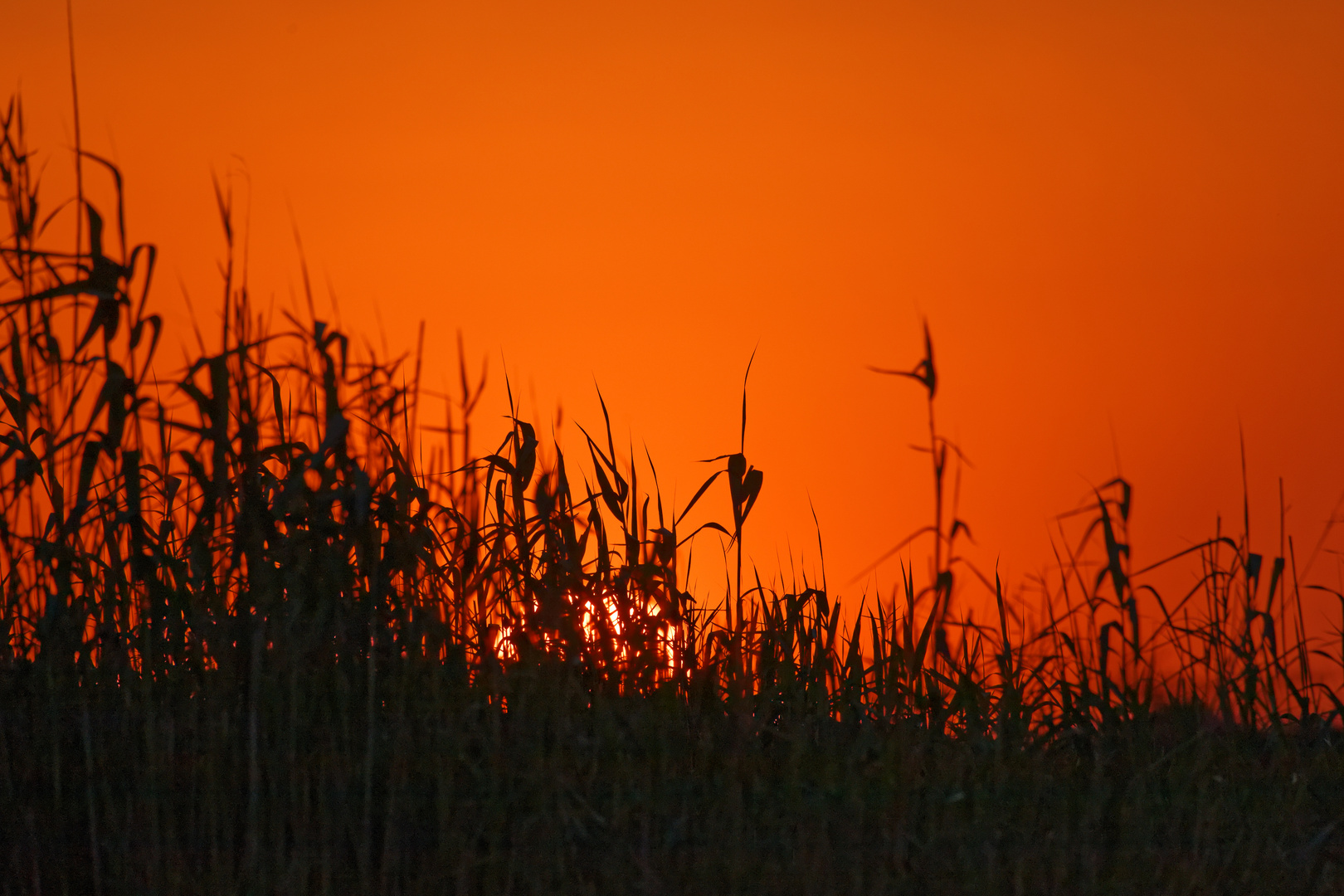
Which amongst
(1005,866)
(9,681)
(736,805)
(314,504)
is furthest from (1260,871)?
(9,681)

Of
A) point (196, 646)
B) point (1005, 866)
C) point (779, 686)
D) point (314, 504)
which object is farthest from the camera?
point (779, 686)

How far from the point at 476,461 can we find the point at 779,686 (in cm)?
82

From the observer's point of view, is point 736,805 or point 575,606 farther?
point 575,606

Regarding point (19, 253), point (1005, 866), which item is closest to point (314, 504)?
point (19, 253)

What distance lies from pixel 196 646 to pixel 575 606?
29.0 inches

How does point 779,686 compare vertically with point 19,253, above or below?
below

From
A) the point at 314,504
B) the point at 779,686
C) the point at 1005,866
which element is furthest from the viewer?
the point at 779,686

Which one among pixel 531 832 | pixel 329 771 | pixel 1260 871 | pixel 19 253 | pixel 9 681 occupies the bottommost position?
pixel 1260 871

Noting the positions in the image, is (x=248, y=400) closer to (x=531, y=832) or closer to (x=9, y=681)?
(x=9, y=681)

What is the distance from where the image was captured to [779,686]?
2520 millimetres

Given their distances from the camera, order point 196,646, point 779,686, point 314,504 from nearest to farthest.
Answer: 1. point 196,646
2. point 314,504
3. point 779,686

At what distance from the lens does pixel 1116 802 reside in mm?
2209

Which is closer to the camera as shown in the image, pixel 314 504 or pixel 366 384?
pixel 314 504

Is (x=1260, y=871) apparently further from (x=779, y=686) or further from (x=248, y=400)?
(x=248, y=400)
